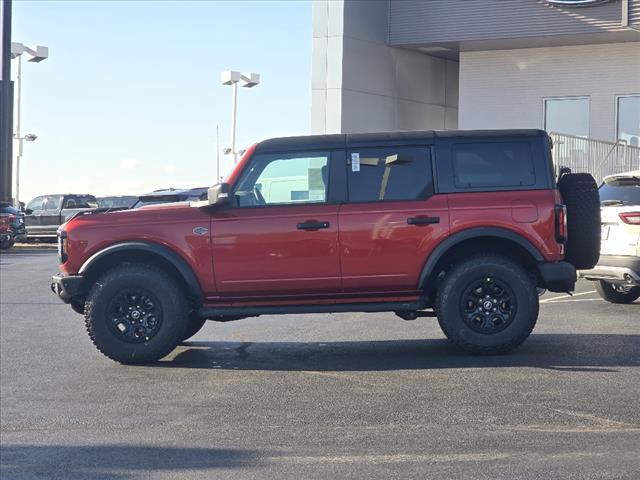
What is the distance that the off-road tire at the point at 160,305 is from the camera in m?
9.80

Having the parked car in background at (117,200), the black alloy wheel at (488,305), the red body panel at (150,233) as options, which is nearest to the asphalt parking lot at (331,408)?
the black alloy wheel at (488,305)

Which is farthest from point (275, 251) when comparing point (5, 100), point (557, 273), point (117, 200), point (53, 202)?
point (53, 202)

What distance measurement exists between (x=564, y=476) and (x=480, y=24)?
25.0 meters

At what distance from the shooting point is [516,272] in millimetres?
9562

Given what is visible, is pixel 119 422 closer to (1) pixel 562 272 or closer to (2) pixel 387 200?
(2) pixel 387 200

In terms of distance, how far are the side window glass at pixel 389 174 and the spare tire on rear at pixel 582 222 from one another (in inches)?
53.1

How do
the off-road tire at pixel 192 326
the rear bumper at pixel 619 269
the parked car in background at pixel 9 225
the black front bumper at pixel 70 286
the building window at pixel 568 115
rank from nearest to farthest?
the black front bumper at pixel 70 286
the off-road tire at pixel 192 326
the rear bumper at pixel 619 269
the building window at pixel 568 115
the parked car in background at pixel 9 225

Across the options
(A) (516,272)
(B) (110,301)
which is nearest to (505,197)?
(A) (516,272)

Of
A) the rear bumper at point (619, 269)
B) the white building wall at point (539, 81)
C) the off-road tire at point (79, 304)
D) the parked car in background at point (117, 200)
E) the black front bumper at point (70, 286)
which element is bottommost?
the off-road tire at point (79, 304)

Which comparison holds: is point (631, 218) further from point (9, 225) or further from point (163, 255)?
point (9, 225)

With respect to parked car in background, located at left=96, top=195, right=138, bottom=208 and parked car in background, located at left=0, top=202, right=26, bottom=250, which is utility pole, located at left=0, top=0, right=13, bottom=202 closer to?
parked car in background, located at left=0, top=202, right=26, bottom=250

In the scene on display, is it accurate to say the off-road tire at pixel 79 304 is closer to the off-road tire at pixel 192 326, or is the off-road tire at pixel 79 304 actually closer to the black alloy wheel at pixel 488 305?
the off-road tire at pixel 192 326

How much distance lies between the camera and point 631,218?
40.0 ft

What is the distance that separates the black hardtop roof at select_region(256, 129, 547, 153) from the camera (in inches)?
386
